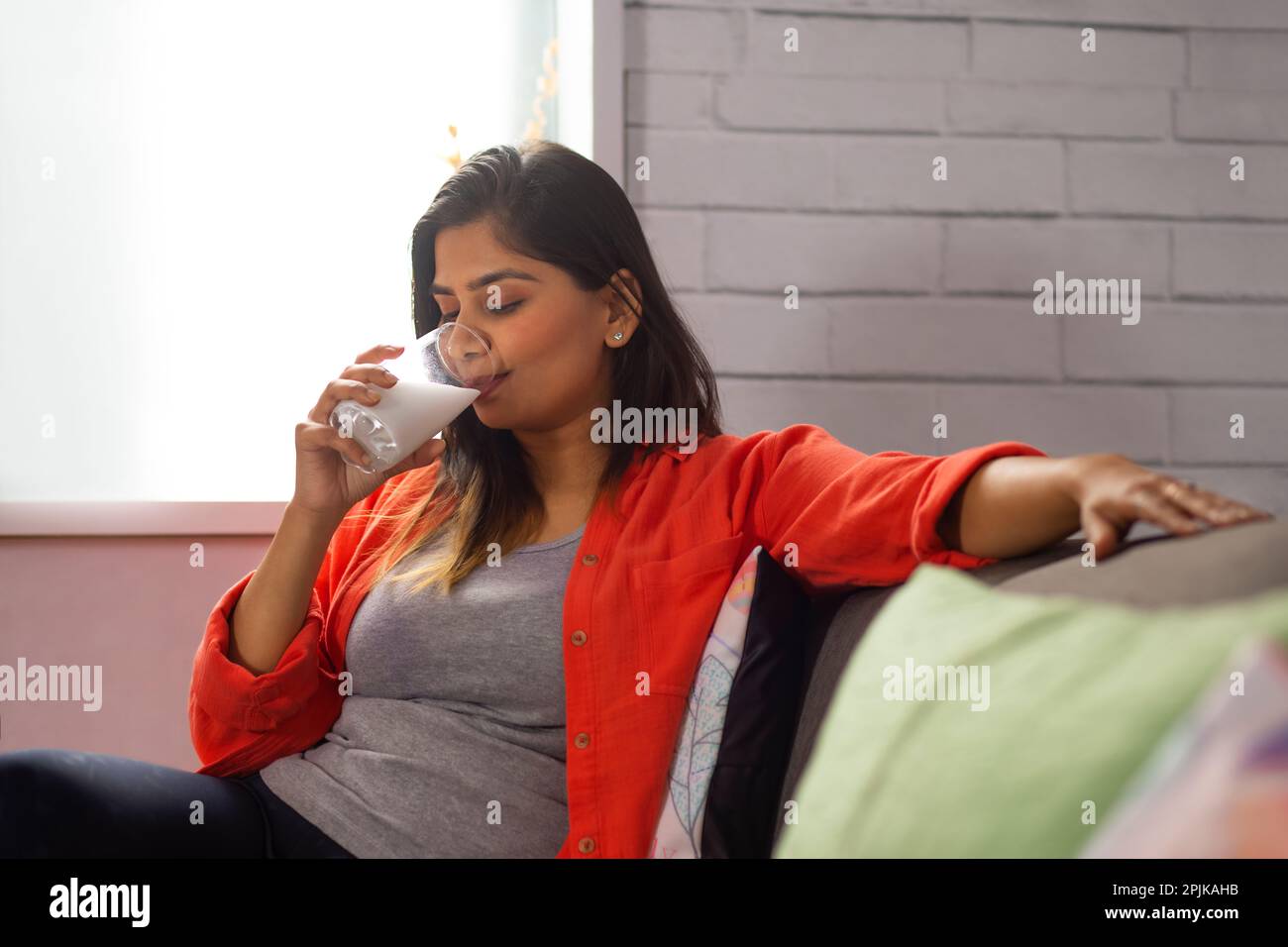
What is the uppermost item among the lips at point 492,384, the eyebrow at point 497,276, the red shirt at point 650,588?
the eyebrow at point 497,276

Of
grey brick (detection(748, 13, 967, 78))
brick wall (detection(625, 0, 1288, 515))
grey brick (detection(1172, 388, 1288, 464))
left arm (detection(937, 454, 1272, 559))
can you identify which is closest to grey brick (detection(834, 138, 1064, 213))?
brick wall (detection(625, 0, 1288, 515))

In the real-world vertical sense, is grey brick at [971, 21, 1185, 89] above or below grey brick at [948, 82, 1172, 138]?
above

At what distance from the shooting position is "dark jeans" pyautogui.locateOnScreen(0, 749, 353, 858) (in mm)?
947

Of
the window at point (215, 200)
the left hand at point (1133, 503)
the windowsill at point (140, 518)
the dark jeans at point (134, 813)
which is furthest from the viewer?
the window at point (215, 200)

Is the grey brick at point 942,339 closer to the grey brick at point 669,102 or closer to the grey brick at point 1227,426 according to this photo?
the grey brick at point 1227,426

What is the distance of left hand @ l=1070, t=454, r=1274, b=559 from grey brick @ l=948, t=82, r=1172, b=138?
108cm

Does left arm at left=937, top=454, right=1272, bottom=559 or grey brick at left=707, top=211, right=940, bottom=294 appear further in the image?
grey brick at left=707, top=211, right=940, bottom=294

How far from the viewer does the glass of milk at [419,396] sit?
116 cm

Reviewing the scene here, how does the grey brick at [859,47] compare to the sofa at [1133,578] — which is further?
the grey brick at [859,47]

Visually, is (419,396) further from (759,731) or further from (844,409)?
(844,409)

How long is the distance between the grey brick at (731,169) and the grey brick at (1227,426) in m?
0.67

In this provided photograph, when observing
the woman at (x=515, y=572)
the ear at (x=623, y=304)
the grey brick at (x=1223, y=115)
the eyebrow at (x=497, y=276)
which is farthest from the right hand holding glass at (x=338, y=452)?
the grey brick at (x=1223, y=115)

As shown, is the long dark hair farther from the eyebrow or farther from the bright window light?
the bright window light

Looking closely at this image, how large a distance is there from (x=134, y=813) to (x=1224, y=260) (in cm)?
174
